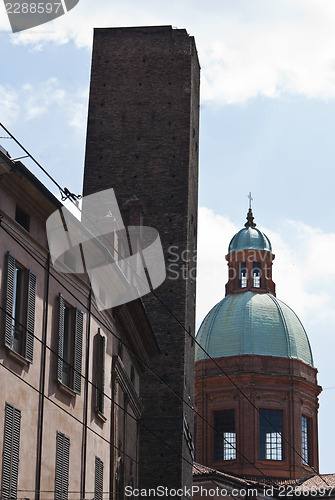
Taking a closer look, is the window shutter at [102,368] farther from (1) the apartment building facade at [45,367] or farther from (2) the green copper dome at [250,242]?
(2) the green copper dome at [250,242]

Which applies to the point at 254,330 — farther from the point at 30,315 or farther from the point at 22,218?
the point at 30,315

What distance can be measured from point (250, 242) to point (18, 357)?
35.3 metres

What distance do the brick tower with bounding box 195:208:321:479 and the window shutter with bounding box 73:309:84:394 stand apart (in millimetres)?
24371

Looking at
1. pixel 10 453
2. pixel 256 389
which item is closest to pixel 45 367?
pixel 10 453

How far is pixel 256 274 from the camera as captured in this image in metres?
49.2

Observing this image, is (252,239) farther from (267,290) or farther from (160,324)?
(160,324)

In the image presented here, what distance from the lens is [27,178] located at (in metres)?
15.4

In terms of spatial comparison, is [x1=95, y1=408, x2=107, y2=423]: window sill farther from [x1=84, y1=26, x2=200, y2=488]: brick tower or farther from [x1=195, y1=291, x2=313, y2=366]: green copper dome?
[x1=195, y1=291, x2=313, y2=366]: green copper dome

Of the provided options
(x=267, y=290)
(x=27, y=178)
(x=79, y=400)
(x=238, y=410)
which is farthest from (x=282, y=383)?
(x=27, y=178)

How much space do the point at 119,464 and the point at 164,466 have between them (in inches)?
333

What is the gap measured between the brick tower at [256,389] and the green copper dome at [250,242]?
5.77ft

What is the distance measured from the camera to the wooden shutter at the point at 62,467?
638 inches

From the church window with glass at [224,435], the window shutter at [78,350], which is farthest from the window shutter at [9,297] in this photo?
the church window with glass at [224,435]

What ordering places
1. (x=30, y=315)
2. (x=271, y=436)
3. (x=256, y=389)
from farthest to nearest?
(x=256, y=389) → (x=271, y=436) → (x=30, y=315)
